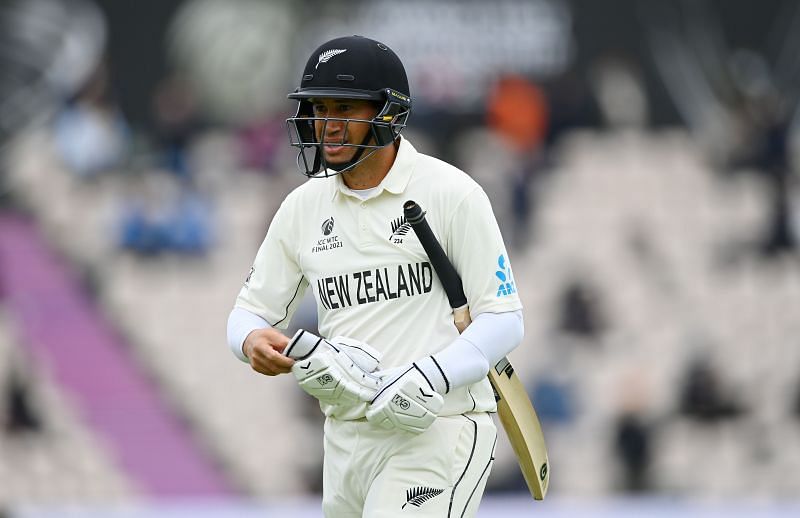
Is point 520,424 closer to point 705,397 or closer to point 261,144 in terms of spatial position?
point 705,397

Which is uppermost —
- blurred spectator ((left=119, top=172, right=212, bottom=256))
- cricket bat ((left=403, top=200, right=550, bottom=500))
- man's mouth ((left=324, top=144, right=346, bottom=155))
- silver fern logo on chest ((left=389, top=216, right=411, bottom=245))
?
man's mouth ((left=324, top=144, right=346, bottom=155))

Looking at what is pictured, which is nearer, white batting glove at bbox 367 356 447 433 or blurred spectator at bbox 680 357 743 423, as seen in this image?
white batting glove at bbox 367 356 447 433

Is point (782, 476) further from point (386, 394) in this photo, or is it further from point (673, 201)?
point (386, 394)

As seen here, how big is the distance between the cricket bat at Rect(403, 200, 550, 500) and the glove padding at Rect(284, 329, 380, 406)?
0.82 feet

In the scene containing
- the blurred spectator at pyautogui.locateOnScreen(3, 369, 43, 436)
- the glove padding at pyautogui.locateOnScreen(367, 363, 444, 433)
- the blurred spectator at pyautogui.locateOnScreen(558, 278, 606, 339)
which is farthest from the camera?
the blurred spectator at pyautogui.locateOnScreen(558, 278, 606, 339)

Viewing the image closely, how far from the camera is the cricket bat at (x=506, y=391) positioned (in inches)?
125

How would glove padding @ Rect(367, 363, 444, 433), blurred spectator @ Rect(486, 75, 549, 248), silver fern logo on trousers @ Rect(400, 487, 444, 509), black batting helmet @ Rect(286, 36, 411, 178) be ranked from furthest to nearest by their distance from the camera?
blurred spectator @ Rect(486, 75, 549, 248), black batting helmet @ Rect(286, 36, 411, 178), silver fern logo on trousers @ Rect(400, 487, 444, 509), glove padding @ Rect(367, 363, 444, 433)

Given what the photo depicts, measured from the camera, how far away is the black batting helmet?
10.7 ft

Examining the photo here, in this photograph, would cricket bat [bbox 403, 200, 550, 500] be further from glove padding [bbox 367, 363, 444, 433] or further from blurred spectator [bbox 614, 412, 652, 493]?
blurred spectator [bbox 614, 412, 652, 493]

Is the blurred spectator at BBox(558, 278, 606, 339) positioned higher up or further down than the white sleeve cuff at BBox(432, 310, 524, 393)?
further down

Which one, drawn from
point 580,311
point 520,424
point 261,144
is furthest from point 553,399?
point 520,424

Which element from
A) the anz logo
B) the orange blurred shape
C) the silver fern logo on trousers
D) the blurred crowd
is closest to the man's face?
the anz logo

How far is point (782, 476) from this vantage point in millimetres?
9367

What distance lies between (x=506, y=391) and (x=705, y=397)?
246 inches
